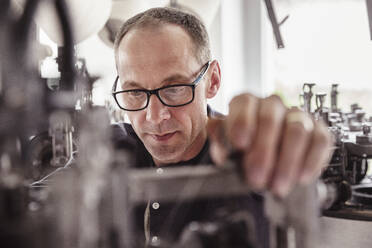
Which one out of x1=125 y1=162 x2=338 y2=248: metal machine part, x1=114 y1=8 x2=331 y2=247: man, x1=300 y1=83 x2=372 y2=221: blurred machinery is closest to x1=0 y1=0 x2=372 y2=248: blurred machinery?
x1=125 y1=162 x2=338 y2=248: metal machine part

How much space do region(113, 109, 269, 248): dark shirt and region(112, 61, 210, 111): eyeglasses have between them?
0.08 meters

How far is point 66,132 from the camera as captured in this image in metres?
0.86

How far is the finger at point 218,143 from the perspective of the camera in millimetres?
326

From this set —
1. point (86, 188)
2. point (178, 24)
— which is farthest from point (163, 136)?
point (86, 188)

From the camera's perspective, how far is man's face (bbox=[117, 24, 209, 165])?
0.82 metres

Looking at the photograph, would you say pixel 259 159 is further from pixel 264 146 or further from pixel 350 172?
pixel 350 172

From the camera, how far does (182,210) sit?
0.58 meters

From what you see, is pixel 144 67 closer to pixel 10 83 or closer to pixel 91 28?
pixel 10 83

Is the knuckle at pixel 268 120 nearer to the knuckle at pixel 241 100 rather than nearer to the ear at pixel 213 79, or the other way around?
the knuckle at pixel 241 100

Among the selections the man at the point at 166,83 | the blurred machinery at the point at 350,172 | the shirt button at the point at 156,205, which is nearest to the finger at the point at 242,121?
the man at the point at 166,83

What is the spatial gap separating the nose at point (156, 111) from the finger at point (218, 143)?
44 centimetres

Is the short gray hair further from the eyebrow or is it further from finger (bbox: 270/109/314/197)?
finger (bbox: 270/109/314/197)

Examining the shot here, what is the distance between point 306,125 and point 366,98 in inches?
117

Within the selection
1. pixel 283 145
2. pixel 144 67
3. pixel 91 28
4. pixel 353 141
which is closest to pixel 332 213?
pixel 353 141
